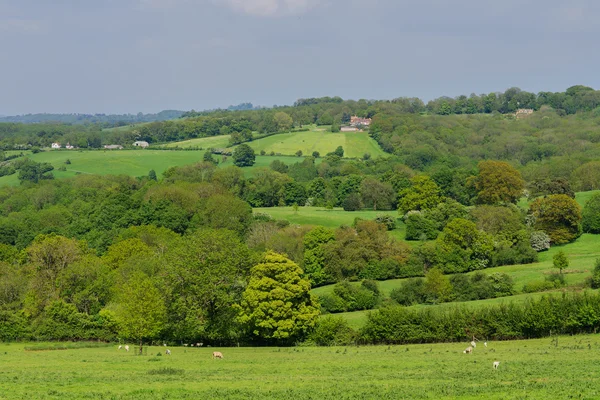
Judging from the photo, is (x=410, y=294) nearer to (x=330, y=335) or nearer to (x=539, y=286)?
(x=539, y=286)

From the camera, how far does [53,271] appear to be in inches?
2918

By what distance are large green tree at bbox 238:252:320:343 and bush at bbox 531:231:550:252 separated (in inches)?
1839

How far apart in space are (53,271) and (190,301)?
2285cm

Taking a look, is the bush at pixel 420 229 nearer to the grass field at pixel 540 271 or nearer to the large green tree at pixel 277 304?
the grass field at pixel 540 271

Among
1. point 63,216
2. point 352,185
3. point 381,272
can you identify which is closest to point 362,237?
point 381,272

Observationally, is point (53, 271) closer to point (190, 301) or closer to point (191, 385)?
point (190, 301)

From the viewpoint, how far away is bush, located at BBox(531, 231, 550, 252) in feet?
307

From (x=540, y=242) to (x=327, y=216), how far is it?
37195mm

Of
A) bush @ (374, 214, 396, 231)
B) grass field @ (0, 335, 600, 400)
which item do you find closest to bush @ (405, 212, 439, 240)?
bush @ (374, 214, 396, 231)

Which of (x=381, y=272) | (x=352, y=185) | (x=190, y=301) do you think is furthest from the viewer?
(x=352, y=185)

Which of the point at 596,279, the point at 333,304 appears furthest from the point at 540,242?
→ the point at 333,304

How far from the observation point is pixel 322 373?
120 ft

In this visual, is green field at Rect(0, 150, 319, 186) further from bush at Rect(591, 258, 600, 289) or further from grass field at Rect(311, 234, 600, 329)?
bush at Rect(591, 258, 600, 289)

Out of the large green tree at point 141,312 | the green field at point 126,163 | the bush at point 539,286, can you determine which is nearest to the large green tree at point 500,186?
the bush at point 539,286
